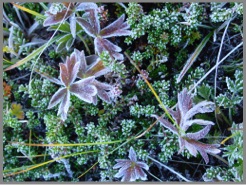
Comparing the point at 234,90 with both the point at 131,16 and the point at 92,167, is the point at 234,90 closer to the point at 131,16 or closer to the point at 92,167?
the point at 131,16

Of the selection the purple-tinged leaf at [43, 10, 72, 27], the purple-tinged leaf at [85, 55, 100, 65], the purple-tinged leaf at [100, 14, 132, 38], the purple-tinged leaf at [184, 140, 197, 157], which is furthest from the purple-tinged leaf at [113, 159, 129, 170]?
the purple-tinged leaf at [43, 10, 72, 27]

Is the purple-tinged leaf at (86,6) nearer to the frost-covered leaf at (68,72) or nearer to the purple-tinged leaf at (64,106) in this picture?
the frost-covered leaf at (68,72)

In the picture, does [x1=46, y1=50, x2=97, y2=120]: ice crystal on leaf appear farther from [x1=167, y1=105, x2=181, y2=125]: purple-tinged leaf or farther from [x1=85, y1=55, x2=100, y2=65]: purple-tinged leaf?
[x1=167, y1=105, x2=181, y2=125]: purple-tinged leaf

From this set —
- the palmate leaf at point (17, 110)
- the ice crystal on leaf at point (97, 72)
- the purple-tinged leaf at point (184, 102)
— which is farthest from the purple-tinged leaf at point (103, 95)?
the palmate leaf at point (17, 110)

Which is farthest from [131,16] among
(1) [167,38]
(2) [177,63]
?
(2) [177,63]

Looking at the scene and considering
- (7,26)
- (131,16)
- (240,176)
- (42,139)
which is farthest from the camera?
(7,26)

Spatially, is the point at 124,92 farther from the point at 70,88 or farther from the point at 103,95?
the point at 70,88

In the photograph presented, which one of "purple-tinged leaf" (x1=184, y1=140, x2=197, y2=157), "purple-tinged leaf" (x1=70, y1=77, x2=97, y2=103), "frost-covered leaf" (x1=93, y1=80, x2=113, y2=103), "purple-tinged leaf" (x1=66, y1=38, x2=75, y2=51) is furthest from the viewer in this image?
"purple-tinged leaf" (x1=66, y1=38, x2=75, y2=51)
